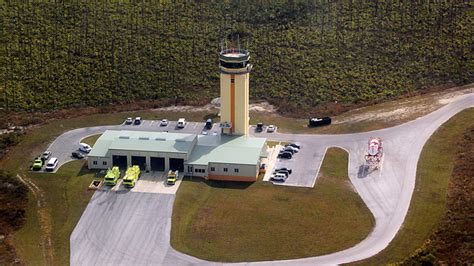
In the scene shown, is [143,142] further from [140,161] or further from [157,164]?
[157,164]

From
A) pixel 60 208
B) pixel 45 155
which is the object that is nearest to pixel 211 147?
pixel 60 208

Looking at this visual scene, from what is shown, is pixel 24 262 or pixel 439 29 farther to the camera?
pixel 439 29

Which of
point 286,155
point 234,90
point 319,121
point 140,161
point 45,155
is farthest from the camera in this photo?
point 319,121

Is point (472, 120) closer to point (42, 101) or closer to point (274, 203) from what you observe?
point (274, 203)

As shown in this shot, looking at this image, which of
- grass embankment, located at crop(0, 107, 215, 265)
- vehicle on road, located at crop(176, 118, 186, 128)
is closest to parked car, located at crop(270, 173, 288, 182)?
vehicle on road, located at crop(176, 118, 186, 128)

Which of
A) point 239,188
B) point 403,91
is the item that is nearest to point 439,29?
point 403,91

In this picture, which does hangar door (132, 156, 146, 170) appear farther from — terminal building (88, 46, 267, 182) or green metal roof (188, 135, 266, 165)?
green metal roof (188, 135, 266, 165)

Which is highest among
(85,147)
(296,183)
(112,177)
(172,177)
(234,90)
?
(234,90)
